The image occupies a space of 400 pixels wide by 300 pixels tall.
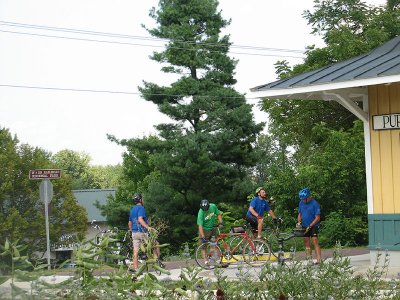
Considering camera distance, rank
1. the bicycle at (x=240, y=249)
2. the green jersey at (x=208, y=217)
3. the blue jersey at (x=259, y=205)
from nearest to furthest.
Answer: the bicycle at (x=240, y=249)
the blue jersey at (x=259, y=205)
the green jersey at (x=208, y=217)

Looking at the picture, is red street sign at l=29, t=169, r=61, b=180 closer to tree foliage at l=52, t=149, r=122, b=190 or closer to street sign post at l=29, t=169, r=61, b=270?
street sign post at l=29, t=169, r=61, b=270

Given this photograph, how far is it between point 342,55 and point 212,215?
76.9 ft

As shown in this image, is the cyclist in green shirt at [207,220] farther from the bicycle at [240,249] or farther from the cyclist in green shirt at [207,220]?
the bicycle at [240,249]

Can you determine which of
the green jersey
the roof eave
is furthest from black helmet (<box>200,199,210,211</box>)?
the roof eave

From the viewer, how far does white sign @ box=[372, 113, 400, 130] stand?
54.9 feet

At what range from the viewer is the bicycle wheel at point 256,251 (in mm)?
19053

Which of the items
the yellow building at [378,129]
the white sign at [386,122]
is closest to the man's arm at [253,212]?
the yellow building at [378,129]

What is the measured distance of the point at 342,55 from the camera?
Answer: 136ft

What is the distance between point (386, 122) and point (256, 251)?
13.8 ft

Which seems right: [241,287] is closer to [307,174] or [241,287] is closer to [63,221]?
[307,174]

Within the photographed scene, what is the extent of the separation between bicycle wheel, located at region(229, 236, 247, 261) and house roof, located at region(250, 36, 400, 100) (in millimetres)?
3336

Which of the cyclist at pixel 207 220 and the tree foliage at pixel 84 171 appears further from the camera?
the tree foliage at pixel 84 171

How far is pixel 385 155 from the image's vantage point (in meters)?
17.1

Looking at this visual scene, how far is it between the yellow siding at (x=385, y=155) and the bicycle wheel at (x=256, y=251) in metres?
3.00
